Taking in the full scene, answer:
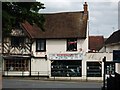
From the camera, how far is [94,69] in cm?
4784

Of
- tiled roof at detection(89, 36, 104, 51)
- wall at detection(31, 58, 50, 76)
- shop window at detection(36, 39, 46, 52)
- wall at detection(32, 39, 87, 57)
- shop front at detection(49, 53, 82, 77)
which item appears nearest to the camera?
shop front at detection(49, 53, 82, 77)

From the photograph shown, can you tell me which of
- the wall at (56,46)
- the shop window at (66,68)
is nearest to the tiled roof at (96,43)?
the wall at (56,46)

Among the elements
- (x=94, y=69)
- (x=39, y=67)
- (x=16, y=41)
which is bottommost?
(x=94, y=69)

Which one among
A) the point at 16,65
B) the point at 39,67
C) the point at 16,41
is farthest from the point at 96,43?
the point at 16,41

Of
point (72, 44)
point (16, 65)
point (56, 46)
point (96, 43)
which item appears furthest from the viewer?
point (96, 43)

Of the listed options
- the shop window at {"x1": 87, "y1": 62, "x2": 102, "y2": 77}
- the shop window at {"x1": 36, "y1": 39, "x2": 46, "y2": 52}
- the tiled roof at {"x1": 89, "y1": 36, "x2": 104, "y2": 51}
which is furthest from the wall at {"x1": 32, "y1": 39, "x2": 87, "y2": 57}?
the tiled roof at {"x1": 89, "y1": 36, "x2": 104, "y2": 51}

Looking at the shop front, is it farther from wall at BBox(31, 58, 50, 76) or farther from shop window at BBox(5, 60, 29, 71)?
shop window at BBox(5, 60, 29, 71)

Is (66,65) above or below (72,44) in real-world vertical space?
below

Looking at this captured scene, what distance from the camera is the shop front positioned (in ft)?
158

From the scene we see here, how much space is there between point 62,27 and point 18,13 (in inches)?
1165

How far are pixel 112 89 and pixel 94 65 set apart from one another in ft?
92.3

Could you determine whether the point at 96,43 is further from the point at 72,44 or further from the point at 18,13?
the point at 18,13

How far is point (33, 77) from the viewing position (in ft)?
158

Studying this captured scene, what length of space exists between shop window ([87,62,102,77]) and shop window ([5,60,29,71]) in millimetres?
7798
